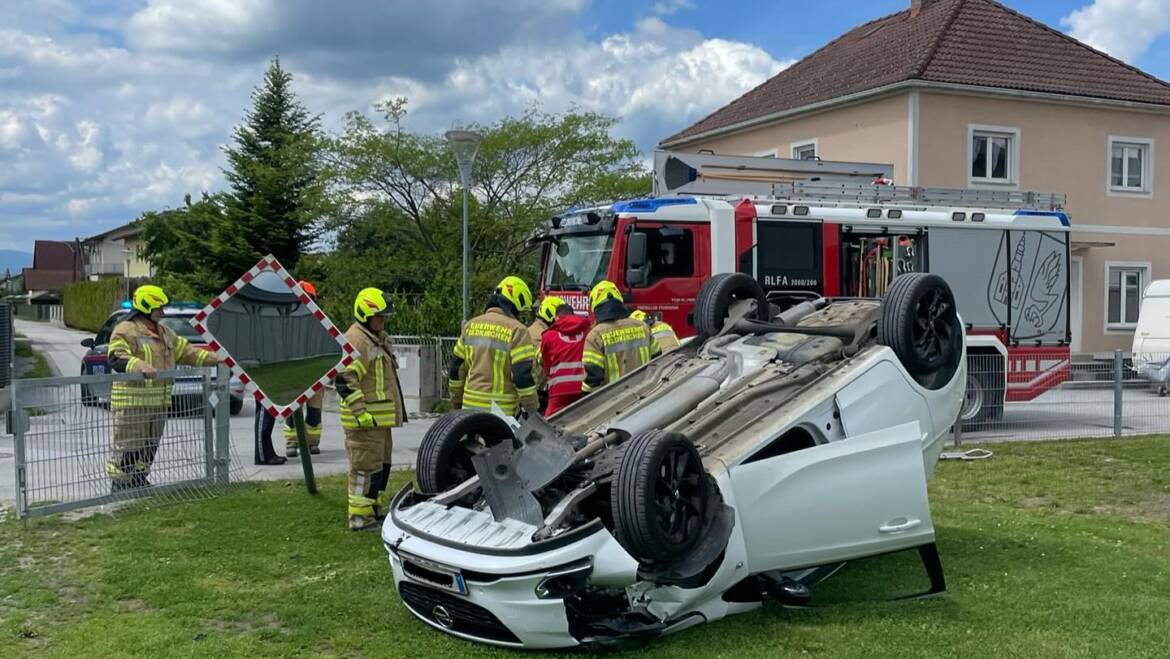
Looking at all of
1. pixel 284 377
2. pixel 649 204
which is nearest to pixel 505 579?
pixel 284 377

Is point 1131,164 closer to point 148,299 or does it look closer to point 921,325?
point 921,325

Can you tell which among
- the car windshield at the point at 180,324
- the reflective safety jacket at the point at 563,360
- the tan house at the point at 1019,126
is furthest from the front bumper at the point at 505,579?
the tan house at the point at 1019,126

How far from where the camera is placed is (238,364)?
7953mm

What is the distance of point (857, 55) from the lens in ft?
82.6

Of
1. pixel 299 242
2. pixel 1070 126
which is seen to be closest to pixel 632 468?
pixel 1070 126

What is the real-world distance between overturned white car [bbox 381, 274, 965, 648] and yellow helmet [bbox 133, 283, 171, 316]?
407cm

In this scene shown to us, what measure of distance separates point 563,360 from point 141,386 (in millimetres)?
3467

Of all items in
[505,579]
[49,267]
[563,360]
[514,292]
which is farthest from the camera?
[49,267]

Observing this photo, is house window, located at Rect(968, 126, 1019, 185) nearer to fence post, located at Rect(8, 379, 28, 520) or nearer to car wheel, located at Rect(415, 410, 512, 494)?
car wheel, located at Rect(415, 410, 512, 494)

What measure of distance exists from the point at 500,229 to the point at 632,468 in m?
16.9

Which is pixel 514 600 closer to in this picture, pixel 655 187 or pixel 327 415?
pixel 655 187

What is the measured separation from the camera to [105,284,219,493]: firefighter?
824 cm

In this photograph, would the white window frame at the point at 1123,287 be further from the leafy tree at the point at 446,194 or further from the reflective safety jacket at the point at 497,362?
the reflective safety jacket at the point at 497,362

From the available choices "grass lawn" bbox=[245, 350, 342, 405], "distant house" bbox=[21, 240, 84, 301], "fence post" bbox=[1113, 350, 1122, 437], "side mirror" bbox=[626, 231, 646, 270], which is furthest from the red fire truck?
"distant house" bbox=[21, 240, 84, 301]
